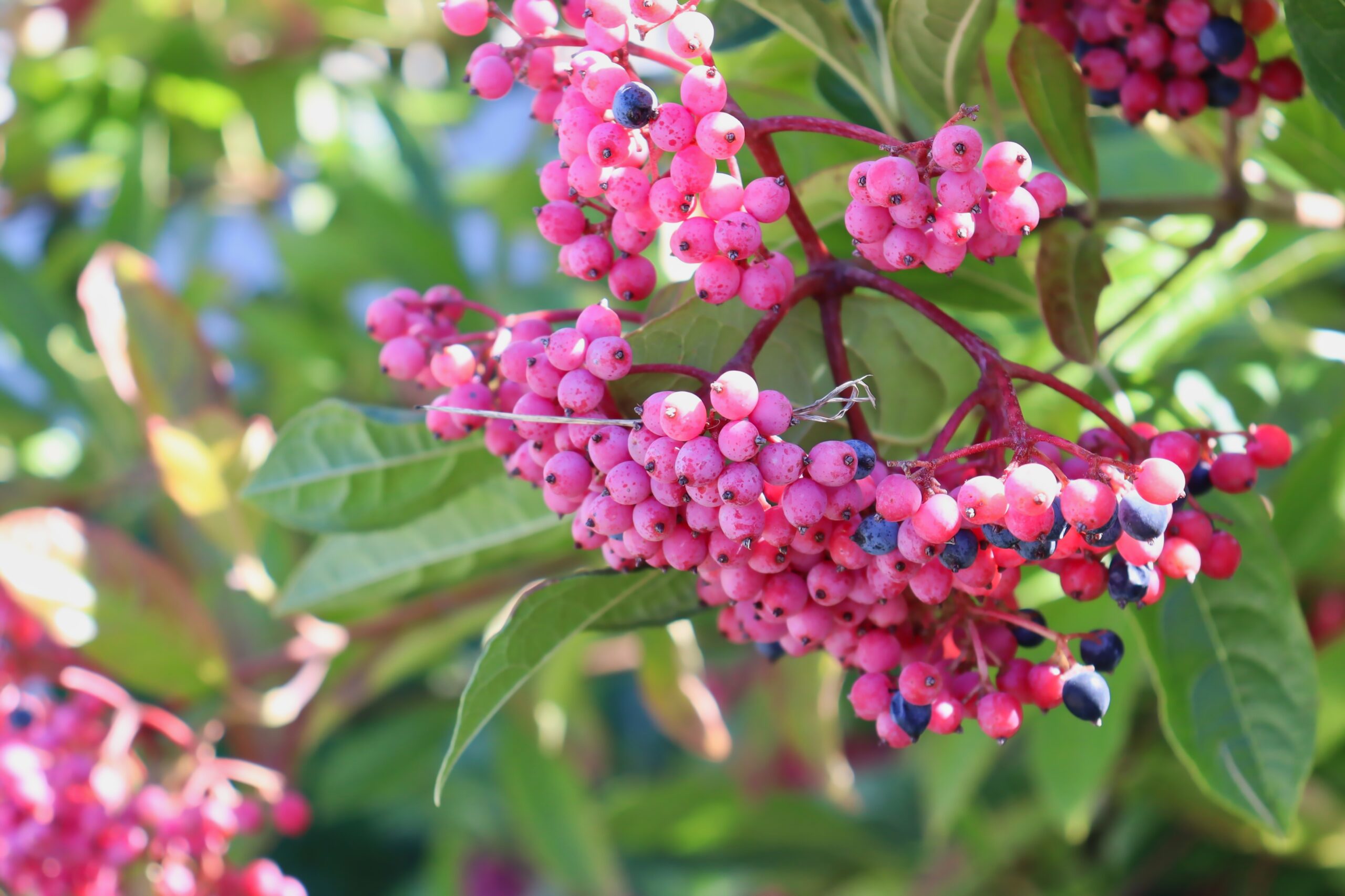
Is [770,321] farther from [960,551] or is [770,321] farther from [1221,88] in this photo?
[1221,88]

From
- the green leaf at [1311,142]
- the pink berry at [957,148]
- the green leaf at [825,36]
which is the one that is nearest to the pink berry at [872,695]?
the pink berry at [957,148]

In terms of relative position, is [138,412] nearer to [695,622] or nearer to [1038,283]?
[695,622]

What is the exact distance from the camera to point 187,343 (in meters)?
2.25

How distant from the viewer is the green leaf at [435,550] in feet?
5.10

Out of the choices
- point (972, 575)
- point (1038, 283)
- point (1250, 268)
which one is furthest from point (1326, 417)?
point (972, 575)

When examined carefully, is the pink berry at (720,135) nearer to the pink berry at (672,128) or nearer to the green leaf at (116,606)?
the pink berry at (672,128)

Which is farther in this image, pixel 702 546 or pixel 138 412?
pixel 138 412

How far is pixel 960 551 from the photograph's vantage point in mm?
850

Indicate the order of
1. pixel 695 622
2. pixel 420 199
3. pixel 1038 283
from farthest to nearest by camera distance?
pixel 420 199, pixel 695 622, pixel 1038 283

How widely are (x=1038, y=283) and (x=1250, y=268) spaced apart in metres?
0.96

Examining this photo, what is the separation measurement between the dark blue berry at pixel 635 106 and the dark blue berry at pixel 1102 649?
0.58 metres

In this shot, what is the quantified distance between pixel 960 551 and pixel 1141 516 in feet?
0.42

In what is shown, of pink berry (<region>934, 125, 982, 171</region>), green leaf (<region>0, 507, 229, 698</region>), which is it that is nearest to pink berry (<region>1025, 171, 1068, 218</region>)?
pink berry (<region>934, 125, 982, 171</region>)

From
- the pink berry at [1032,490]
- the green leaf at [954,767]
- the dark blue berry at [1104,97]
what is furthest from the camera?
the green leaf at [954,767]
